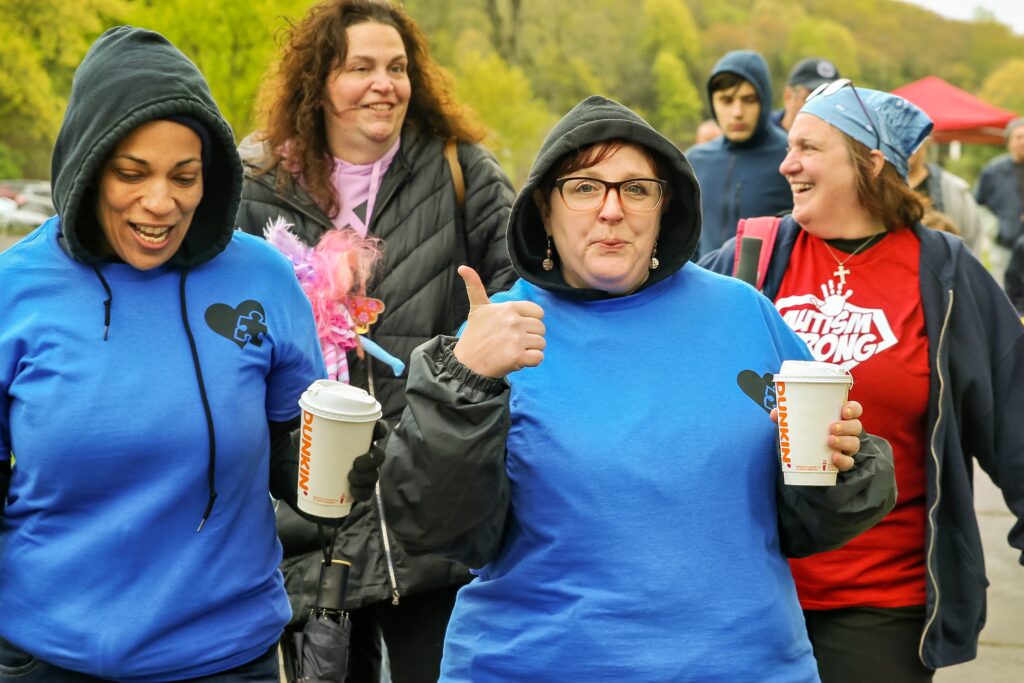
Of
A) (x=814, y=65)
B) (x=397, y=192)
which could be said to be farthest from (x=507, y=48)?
(x=397, y=192)

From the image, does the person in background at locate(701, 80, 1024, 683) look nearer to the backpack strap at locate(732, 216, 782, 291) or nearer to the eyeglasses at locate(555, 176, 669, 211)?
the backpack strap at locate(732, 216, 782, 291)

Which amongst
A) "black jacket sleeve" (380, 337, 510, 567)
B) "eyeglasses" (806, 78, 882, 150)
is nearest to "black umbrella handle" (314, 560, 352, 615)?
"black jacket sleeve" (380, 337, 510, 567)

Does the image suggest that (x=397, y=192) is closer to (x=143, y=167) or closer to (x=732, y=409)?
(x=143, y=167)

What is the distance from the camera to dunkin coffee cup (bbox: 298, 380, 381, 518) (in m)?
2.71

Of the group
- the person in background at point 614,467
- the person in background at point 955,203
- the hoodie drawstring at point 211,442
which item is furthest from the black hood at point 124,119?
the person in background at point 955,203

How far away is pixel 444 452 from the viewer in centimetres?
239

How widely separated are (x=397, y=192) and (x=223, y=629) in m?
1.73

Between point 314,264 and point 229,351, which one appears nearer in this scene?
point 229,351

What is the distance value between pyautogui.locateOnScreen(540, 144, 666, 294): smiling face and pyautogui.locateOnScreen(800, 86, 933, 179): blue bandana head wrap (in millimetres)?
1194

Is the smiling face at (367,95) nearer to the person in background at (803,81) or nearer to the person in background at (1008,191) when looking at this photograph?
the person in background at (803,81)

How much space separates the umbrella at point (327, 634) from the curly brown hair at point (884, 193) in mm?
1871

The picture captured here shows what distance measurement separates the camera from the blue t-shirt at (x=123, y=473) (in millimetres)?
2686

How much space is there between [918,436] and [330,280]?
1.79 metres

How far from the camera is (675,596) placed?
2506 mm
